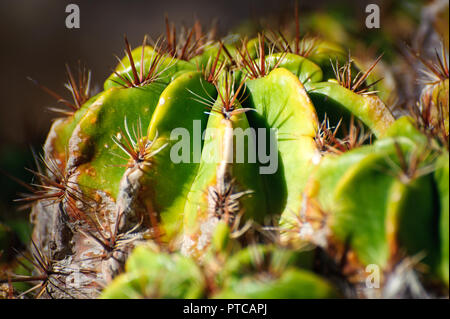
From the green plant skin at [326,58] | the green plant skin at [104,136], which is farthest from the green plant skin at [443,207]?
the green plant skin at [104,136]

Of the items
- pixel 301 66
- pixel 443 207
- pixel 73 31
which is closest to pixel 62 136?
pixel 301 66

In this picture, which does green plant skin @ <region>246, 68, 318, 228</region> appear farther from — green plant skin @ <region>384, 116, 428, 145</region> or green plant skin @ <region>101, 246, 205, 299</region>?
green plant skin @ <region>101, 246, 205, 299</region>

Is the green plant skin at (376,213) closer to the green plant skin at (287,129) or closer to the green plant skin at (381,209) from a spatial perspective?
the green plant skin at (381,209)

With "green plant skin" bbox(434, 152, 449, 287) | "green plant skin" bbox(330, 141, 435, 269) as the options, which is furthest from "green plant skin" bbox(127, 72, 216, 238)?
"green plant skin" bbox(434, 152, 449, 287)

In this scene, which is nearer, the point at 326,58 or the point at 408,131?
the point at 408,131

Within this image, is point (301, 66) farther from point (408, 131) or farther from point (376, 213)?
point (376, 213)
